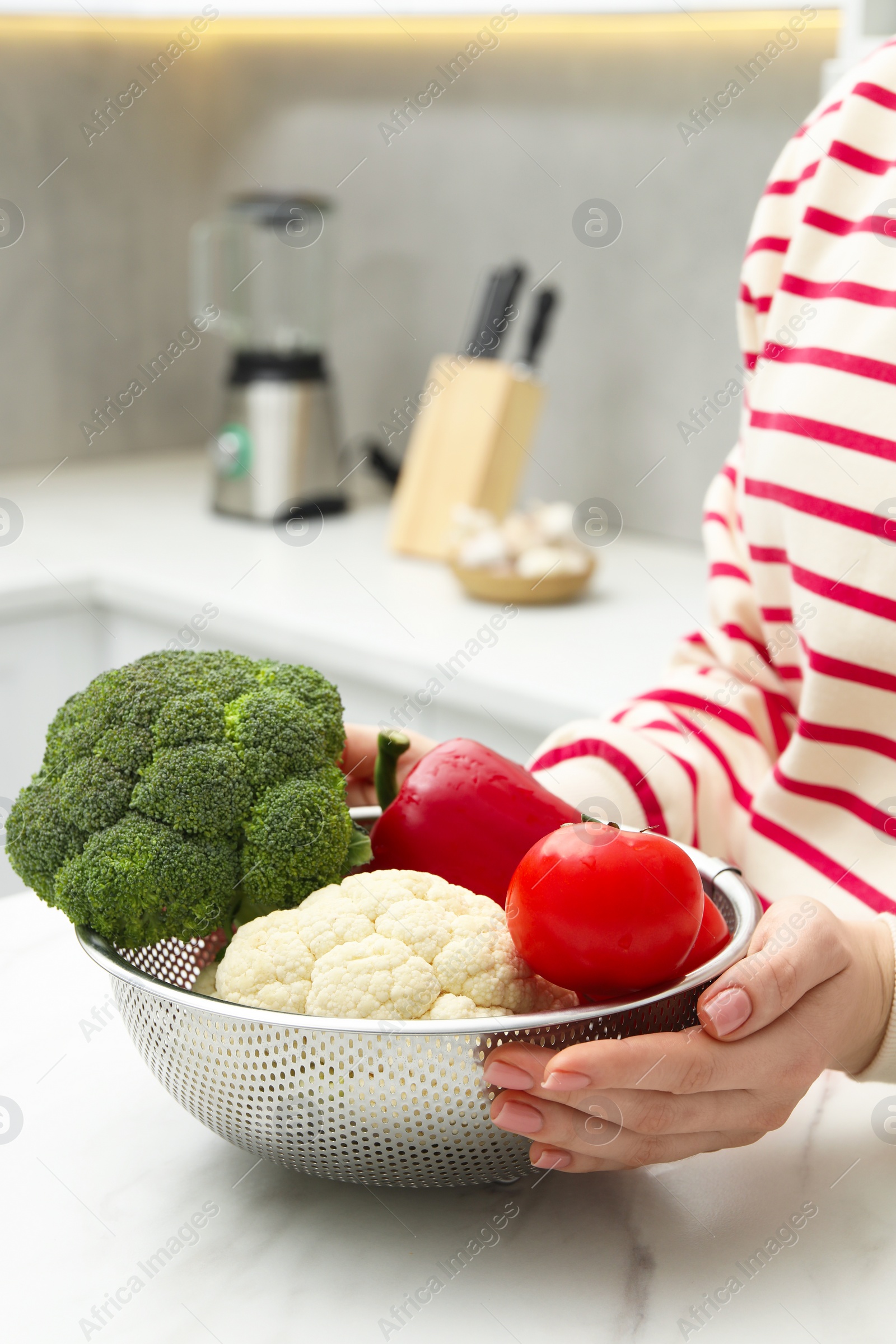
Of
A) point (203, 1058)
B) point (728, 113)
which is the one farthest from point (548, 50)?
point (203, 1058)

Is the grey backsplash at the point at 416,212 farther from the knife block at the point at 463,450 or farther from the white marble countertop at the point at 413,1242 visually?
the white marble countertop at the point at 413,1242

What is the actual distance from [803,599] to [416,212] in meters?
1.48

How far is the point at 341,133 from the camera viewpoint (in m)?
2.10

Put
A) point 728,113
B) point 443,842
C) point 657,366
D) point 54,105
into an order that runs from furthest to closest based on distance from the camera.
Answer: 1. point 54,105
2. point 657,366
3. point 728,113
4. point 443,842

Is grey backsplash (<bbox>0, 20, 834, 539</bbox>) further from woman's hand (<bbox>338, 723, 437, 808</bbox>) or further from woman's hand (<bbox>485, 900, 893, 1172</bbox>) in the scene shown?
woman's hand (<bbox>485, 900, 893, 1172</bbox>)

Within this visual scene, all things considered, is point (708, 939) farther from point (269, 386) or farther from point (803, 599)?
point (269, 386)

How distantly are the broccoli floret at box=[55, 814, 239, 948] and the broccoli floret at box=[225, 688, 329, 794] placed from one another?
4cm

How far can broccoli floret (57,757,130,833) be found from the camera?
52cm

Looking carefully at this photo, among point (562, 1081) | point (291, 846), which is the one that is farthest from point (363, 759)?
point (562, 1081)

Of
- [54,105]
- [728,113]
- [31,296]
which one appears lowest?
[31,296]

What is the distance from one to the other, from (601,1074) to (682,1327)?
88mm

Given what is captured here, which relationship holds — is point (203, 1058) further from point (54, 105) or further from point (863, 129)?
point (54, 105)

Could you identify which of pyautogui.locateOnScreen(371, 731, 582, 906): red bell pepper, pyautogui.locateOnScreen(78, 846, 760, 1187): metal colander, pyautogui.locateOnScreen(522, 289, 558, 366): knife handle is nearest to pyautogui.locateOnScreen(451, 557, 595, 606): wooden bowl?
pyautogui.locateOnScreen(522, 289, 558, 366): knife handle

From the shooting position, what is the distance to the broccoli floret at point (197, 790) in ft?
1.69
